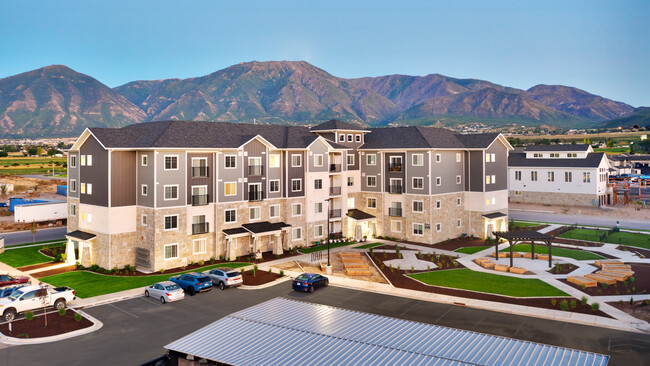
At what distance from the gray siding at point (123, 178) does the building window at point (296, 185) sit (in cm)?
1743

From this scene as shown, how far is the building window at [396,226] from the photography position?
5627 cm

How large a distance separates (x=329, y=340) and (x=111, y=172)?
1267 inches

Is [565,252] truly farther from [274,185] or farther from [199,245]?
[199,245]

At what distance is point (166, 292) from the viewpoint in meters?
31.2

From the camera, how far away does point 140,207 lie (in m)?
41.7

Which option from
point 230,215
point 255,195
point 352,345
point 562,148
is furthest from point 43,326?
point 562,148

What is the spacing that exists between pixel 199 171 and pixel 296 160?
41.2 ft

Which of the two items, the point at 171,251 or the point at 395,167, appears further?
the point at 395,167

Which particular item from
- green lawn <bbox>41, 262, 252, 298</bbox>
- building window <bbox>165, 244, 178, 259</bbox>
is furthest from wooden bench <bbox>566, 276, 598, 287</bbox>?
building window <bbox>165, 244, 178, 259</bbox>

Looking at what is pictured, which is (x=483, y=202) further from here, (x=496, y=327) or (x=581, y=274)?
(x=496, y=327)

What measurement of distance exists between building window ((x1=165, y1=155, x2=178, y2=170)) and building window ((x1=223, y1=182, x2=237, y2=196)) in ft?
18.8

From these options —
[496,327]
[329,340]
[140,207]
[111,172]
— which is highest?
[111,172]

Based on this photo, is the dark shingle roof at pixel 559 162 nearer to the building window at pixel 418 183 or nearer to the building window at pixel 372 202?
the building window at pixel 418 183

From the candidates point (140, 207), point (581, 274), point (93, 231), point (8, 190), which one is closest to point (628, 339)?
point (581, 274)
